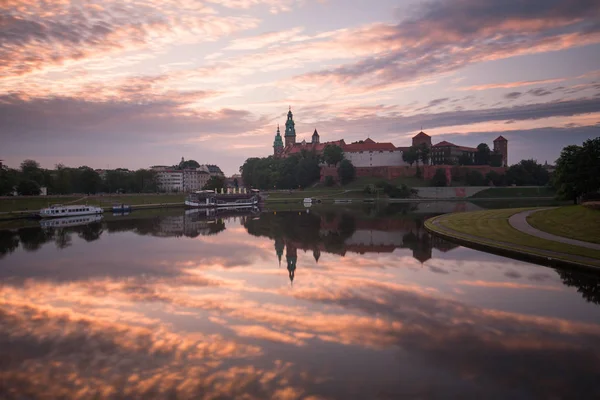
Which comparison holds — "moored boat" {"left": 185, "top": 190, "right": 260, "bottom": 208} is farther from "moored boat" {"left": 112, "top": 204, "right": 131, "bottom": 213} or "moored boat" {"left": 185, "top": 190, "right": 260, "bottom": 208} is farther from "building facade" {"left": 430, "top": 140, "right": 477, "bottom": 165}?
"building facade" {"left": 430, "top": 140, "right": 477, "bottom": 165}

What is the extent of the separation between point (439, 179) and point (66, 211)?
8317 centimetres

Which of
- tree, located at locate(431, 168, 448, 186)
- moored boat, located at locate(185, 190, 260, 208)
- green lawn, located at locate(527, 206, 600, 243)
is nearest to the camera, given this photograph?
green lawn, located at locate(527, 206, 600, 243)

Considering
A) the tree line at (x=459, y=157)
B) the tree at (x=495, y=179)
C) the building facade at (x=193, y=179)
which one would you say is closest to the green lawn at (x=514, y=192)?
the tree at (x=495, y=179)

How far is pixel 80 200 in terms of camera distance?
7875cm

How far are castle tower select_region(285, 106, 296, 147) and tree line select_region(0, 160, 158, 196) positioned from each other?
2155 inches

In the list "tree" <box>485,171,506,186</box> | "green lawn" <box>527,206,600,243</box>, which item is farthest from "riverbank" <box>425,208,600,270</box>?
"tree" <box>485,171,506,186</box>

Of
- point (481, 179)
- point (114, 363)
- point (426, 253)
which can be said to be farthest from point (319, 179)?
point (114, 363)

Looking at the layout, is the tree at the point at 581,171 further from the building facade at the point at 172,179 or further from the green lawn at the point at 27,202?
the building facade at the point at 172,179

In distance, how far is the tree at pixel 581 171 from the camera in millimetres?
42062

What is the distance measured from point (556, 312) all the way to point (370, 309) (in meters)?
6.09

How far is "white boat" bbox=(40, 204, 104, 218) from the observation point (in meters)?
59.6

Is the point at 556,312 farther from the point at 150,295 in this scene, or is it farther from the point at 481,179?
the point at 481,179

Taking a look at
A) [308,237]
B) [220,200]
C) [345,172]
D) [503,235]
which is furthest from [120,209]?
[345,172]

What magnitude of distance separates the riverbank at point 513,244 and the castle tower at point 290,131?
126883 mm
